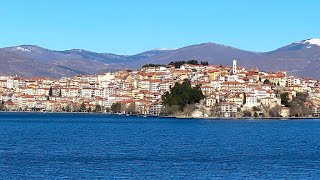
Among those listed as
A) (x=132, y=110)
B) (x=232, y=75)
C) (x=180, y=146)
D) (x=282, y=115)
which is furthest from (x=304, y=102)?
(x=180, y=146)

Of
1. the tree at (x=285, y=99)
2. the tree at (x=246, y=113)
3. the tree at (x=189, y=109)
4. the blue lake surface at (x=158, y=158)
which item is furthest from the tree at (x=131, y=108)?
the blue lake surface at (x=158, y=158)

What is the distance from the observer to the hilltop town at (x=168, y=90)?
284 ft

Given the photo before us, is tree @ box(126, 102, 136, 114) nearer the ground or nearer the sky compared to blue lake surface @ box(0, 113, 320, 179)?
nearer the sky

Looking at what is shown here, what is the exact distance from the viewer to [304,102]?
91812 millimetres

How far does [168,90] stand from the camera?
103 meters

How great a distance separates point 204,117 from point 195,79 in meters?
20.5

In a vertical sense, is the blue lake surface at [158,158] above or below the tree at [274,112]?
below

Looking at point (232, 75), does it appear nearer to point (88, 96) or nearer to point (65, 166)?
point (88, 96)

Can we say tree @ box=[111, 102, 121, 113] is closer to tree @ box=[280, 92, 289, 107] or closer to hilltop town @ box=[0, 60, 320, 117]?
hilltop town @ box=[0, 60, 320, 117]

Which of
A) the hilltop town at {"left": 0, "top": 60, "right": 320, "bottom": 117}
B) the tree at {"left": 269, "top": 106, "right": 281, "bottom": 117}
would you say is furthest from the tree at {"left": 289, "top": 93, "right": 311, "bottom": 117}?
the tree at {"left": 269, "top": 106, "right": 281, "bottom": 117}

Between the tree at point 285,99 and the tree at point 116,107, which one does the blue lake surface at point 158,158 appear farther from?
the tree at point 116,107

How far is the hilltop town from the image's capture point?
86.4m

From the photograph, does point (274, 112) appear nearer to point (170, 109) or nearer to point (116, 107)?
point (170, 109)

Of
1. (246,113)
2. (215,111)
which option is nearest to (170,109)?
(215,111)
